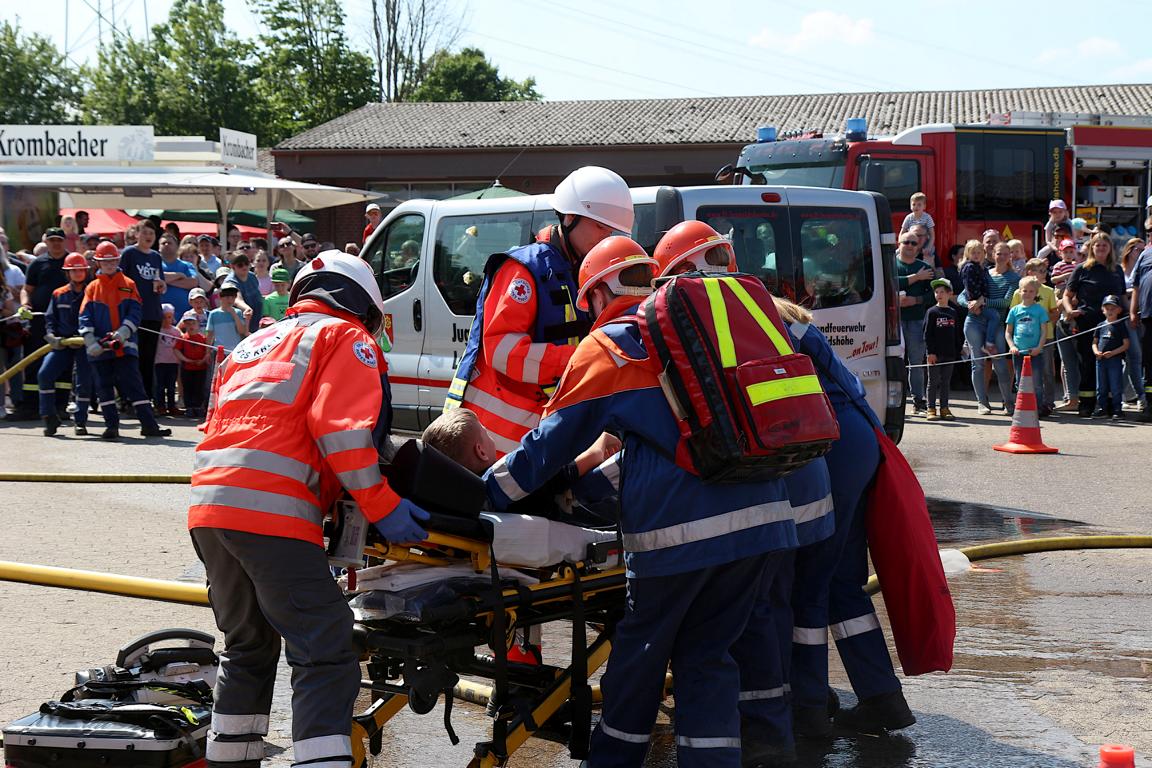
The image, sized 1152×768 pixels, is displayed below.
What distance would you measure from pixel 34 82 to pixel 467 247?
71126mm

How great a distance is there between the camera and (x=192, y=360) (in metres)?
15.7

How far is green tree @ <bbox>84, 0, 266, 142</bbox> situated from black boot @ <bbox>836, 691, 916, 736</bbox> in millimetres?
62679

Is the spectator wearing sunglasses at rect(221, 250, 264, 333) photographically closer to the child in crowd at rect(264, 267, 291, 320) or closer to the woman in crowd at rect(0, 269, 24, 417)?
the child in crowd at rect(264, 267, 291, 320)

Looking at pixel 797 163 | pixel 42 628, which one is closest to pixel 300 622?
pixel 42 628

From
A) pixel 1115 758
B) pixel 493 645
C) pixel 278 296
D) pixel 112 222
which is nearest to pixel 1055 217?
pixel 278 296

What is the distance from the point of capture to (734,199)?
386 inches

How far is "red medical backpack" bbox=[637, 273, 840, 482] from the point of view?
12.8 feet

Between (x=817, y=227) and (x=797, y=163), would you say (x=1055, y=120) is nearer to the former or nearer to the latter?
(x=797, y=163)

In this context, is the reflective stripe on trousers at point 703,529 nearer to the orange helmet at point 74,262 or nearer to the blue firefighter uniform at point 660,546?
the blue firefighter uniform at point 660,546

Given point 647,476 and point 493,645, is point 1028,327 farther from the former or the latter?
point 493,645

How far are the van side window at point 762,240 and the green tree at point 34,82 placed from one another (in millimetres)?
71243

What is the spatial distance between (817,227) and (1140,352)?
24.1 feet

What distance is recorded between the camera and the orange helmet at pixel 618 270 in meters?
4.52

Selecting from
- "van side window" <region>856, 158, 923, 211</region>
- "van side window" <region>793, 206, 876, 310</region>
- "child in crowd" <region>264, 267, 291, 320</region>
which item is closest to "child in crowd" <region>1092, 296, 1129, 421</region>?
"van side window" <region>856, 158, 923, 211</region>
